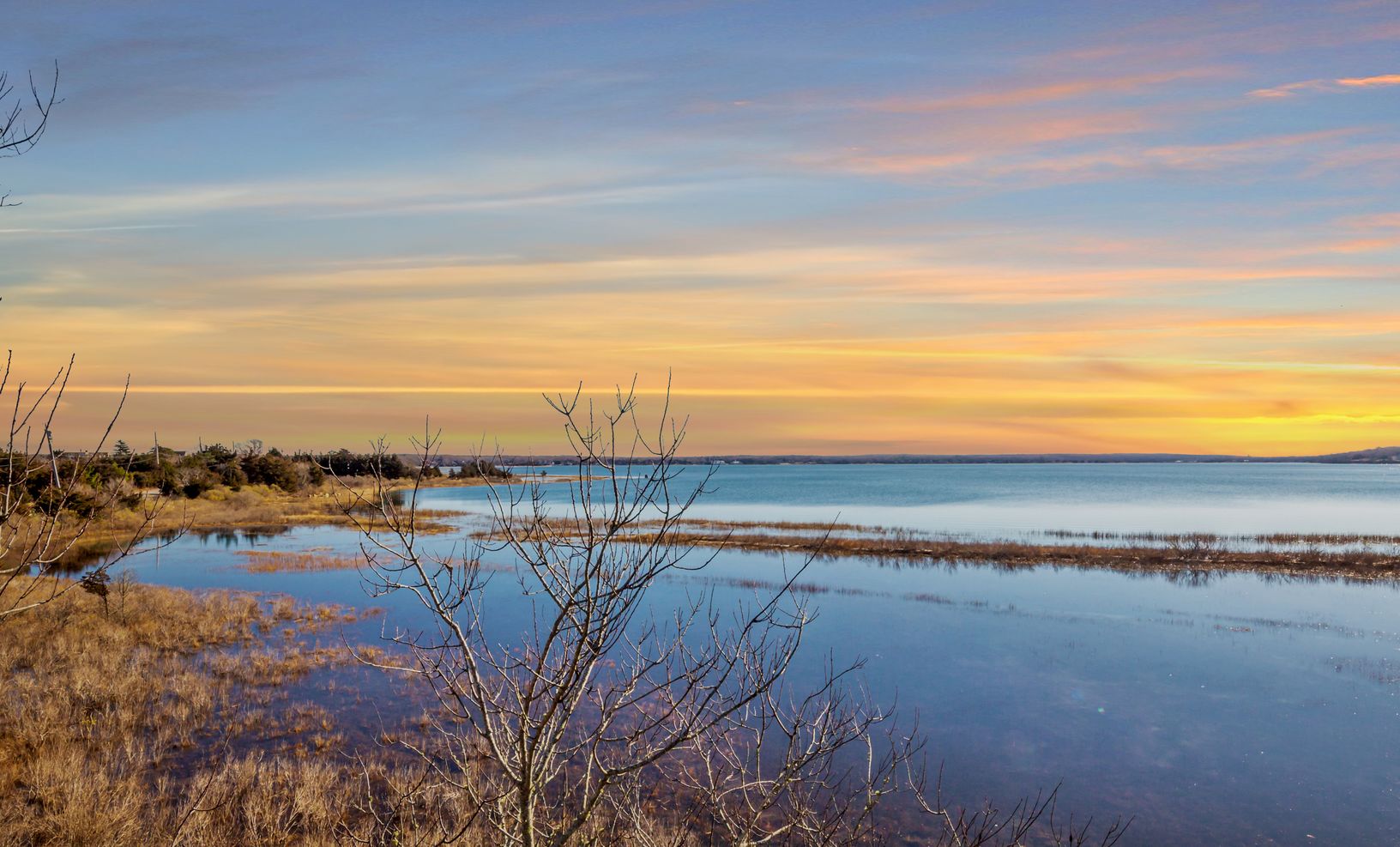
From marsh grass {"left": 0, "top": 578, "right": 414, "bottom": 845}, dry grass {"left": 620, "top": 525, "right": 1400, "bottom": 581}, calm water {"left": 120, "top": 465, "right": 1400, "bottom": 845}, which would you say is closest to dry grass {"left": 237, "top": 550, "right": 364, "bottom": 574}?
calm water {"left": 120, "top": 465, "right": 1400, "bottom": 845}

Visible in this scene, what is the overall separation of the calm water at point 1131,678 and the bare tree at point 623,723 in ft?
5.97

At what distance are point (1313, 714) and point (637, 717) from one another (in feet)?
46.2

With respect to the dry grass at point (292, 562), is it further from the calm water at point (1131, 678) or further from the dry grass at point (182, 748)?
the dry grass at point (182, 748)

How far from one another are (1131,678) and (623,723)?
41.8ft

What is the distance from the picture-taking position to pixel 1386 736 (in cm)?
1684

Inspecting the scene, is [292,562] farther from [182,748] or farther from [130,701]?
[182,748]

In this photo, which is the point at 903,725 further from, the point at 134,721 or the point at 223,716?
the point at 134,721

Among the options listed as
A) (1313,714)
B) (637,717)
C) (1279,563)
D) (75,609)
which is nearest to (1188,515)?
(1279,563)

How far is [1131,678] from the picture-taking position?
21.1m

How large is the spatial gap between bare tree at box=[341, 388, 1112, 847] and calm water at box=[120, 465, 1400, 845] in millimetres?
1818

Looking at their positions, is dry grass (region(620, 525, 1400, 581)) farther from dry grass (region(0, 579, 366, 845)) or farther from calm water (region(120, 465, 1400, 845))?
dry grass (region(0, 579, 366, 845))

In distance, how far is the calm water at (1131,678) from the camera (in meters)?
14.1

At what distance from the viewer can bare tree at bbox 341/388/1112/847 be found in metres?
4.78

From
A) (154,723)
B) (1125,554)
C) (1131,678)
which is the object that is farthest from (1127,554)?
(154,723)
